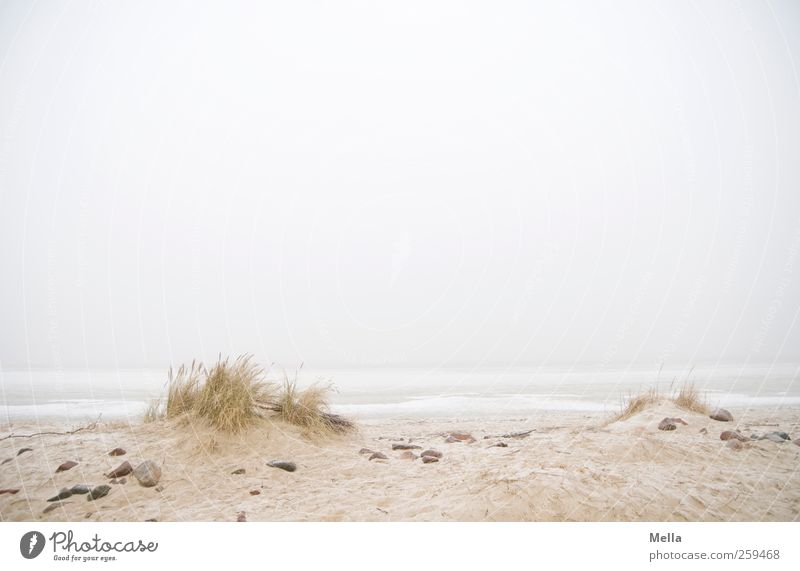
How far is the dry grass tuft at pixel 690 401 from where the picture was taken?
6297 millimetres

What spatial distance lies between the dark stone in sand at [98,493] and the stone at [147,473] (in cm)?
24

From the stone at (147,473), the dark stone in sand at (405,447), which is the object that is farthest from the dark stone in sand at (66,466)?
the dark stone in sand at (405,447)

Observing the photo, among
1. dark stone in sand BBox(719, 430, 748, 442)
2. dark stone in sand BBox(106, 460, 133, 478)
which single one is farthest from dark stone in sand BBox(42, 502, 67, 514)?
dark stone in sand BBox(719, 430, 748, 442)

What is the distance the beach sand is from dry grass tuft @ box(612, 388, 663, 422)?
711 millimetres

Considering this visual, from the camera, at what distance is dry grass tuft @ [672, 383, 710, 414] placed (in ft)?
20.7

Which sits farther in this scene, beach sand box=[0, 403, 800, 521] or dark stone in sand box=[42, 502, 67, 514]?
dark stone in sand box=[42, 502, 67, 514]

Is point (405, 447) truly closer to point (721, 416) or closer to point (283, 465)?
point (283, 465)

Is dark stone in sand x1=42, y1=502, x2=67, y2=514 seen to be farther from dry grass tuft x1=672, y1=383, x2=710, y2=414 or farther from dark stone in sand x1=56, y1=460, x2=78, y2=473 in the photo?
dry grass tuft x1=672, y1=383, x2=710, y2=414

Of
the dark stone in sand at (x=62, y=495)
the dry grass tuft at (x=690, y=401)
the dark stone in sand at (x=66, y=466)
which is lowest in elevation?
the dark stone in sand at (x=62, y=495)

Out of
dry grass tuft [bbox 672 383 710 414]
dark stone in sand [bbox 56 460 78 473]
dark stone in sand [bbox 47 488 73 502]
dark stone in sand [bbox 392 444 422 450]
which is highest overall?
dry grass tuft [bbox 672 383 710 414]

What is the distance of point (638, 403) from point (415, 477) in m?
3.36

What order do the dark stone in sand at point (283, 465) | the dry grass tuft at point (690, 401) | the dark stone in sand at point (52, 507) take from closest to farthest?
the dark stone in sand at point (52, 507)
the dark stone in sand at point (283, 465)
the dry grass tuft at point (690, 401)

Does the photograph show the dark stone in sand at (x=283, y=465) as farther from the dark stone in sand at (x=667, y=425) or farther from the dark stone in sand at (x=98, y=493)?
the dark stone in sand at (x=667, y=425)

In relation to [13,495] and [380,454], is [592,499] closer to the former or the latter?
[380,454]
